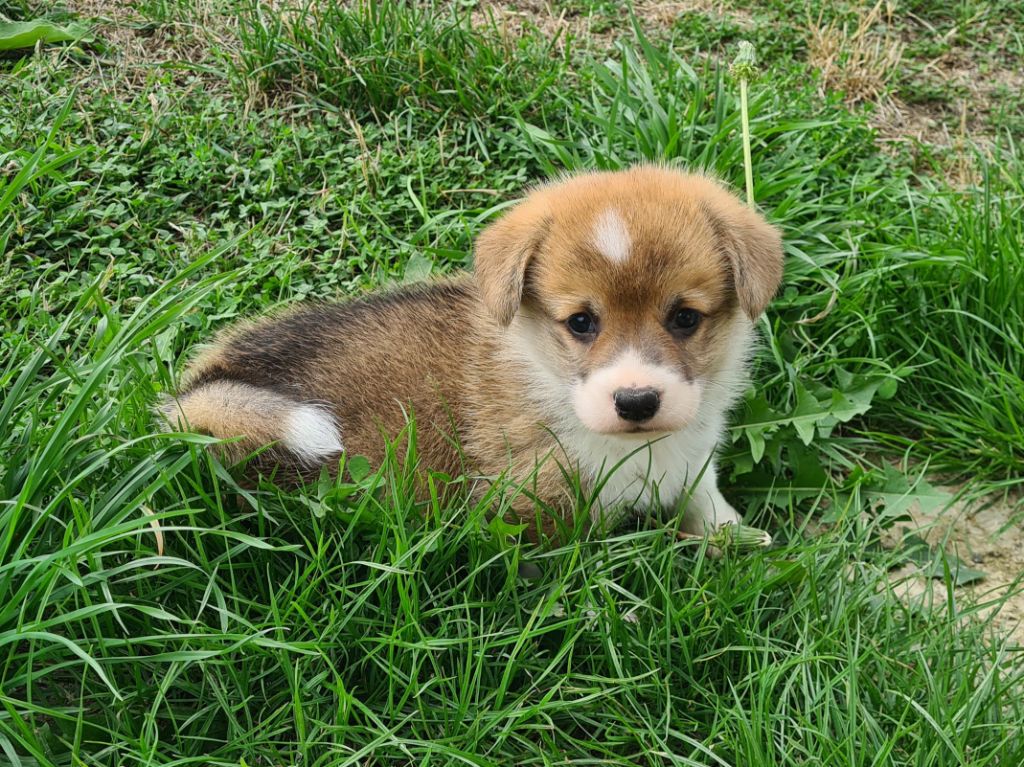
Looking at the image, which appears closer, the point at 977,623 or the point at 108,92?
the point at 977,623

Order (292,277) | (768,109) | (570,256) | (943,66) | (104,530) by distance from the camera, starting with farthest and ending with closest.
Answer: (943,66)
(768,109)
(292,277)
(570,256)
(104,530)

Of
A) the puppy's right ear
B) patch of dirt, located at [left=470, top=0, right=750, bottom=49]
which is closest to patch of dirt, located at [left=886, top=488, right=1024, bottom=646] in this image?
the puppy's right ear

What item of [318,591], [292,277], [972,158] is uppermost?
[972,158]

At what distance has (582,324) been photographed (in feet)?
9.95

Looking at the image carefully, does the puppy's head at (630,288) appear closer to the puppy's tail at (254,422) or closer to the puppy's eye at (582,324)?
the puppy's eye at (582,324)

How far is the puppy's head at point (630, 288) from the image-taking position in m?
2.89

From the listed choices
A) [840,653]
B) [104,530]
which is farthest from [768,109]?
[104,530]

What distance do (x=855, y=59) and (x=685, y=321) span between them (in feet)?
8.38

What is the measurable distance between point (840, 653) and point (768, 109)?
253 centimetres

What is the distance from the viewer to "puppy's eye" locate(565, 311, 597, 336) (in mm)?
3004

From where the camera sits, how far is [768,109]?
4496mm

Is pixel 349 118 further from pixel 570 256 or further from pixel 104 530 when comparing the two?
pixel 104 530

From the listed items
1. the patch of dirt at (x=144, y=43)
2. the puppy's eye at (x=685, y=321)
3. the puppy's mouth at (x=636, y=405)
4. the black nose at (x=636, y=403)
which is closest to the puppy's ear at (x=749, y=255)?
the puppy's eye at (x=685, y=321)

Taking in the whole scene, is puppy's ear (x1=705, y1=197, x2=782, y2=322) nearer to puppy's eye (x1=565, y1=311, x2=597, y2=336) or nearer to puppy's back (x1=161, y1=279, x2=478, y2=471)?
puppy's eye (x1=565, y1=311, x2=597, y2=336)
